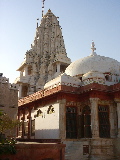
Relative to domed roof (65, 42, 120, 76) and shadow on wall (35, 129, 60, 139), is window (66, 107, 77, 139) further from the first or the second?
domed roof (65, 42, 120, 76)

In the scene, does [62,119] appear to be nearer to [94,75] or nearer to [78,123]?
[78,123]

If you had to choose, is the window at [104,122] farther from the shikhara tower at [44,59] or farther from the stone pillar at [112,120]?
the shikhara tower at [44,59]

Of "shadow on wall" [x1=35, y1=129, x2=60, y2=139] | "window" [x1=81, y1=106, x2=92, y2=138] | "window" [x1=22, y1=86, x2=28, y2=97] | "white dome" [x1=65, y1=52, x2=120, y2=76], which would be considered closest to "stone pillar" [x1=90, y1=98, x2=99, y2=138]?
"window" [x1=81, y1=106, x2=92, y2=138]

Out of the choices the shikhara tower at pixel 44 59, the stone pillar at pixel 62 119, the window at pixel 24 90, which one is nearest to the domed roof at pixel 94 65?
the stone pillar at pixel 62 119

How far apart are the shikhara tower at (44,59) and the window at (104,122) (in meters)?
16.0

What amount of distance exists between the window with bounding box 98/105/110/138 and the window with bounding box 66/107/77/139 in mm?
2455

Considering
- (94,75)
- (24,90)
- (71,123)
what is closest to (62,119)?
(71,123)

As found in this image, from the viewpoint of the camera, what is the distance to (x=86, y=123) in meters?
20.4

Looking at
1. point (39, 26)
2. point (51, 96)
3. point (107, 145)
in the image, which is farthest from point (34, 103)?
point (39, 26)

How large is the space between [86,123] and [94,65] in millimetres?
7270

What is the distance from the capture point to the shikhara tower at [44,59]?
3534cm

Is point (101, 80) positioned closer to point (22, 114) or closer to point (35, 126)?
point (35, 126)

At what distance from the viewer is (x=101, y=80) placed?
853 inches

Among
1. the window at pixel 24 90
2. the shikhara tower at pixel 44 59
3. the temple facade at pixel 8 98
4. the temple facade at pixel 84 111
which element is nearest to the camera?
the temple facade at pixel 84 111
